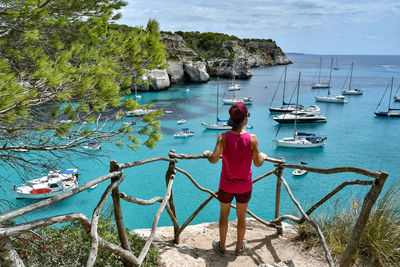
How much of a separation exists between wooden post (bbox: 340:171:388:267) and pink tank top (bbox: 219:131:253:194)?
1.12 meters

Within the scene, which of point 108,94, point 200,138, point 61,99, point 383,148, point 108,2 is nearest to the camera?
point 61,99

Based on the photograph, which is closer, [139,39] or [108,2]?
[139,39]

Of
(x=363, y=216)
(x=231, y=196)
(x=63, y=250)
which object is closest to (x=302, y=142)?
(x=231, y=196)

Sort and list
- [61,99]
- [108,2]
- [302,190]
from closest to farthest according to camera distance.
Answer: [61,99], [108,2], [302,190]

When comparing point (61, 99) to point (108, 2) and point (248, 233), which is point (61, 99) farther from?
point (248, 233)

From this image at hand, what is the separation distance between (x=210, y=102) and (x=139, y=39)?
131ft

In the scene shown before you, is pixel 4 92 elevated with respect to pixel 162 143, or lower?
elevated

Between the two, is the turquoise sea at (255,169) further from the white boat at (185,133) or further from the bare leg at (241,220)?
the bare leg at (241,220)

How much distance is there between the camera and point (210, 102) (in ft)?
143

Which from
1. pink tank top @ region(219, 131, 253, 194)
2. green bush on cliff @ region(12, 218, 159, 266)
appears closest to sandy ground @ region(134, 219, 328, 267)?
green bush on cliff @ region(12, 218, 159, 266)

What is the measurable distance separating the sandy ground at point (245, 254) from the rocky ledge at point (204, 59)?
4360 centimetres

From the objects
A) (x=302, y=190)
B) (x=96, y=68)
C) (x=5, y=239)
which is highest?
(x=96, y=68)

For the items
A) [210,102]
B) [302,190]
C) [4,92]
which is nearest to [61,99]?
[4,92]

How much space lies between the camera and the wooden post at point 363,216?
243 cm
